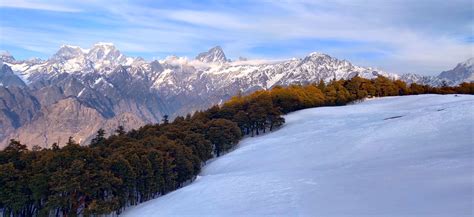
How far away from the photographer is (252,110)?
265 feet

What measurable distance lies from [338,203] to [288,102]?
2807 inches

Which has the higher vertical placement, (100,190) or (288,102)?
(288,102)

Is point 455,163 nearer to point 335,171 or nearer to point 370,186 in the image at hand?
point 370,186

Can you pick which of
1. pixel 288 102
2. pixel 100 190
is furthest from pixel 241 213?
pixel 288 102

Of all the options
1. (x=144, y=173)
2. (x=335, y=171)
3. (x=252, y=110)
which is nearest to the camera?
(x=335, y=171)

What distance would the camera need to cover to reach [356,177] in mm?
27312

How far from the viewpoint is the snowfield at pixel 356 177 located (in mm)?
20500

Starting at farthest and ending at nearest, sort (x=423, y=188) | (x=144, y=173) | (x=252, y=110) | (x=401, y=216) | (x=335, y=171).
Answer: (x=252, y=110) → (x=144, y=173) → (x=335, y=171) → (x=423, y=188) → (x=401, y=216)

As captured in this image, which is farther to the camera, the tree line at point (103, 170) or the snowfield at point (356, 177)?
the tree line at point (103, 170)

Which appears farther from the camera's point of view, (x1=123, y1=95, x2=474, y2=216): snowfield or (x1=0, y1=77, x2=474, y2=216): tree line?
(x1=0, y1=77, x2=474, y2=216): tree line

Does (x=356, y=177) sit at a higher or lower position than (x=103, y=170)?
lower

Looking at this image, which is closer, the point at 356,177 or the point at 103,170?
the point at 356,177

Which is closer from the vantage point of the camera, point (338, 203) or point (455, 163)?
point (338, 203)

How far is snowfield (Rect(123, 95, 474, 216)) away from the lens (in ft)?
67.3
